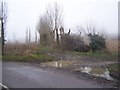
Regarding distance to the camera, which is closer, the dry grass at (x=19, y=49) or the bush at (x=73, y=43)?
the dry grass at (x=19, y=49)

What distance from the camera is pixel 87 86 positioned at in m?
11.7

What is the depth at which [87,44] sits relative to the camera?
37.9 m

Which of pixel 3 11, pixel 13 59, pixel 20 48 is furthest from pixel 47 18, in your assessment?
pixel 13 59

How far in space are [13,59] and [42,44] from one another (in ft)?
56.3

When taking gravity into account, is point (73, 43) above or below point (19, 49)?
above

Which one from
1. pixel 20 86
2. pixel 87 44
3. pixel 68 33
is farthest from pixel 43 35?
pixel 20 86

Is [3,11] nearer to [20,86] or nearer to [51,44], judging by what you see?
[51,44]

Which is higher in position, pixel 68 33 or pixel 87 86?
pixel 68 33

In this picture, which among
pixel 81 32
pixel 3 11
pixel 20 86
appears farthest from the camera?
pixel 81 32

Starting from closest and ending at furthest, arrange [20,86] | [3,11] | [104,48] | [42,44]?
1. [20,86]
2. [104,48]
3. [3,11]
4. [42,44]

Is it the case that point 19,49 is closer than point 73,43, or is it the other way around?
point 19,49

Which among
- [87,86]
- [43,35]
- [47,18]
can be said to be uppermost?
[47,18]

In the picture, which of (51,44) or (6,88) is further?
(51,44)

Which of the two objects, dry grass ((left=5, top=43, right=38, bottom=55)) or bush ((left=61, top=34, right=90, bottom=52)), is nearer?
dry grass ((left=5, top=43, right=38, bottom=55))
